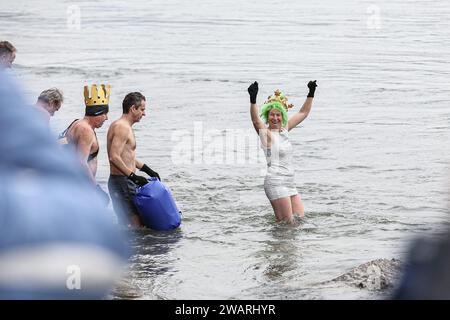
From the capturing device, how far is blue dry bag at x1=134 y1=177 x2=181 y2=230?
11.5 metres

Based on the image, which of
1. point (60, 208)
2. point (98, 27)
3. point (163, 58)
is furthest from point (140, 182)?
point (98, 27)

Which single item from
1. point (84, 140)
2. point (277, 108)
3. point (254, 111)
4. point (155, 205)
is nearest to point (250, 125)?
point (277, 108)

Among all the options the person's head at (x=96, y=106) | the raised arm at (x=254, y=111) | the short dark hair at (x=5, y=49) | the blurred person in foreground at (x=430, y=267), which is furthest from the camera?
the raised arm at (x=254, y=111)

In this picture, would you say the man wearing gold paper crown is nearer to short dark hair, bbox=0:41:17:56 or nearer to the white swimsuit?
short dark hair, bbox=0:41:17:56

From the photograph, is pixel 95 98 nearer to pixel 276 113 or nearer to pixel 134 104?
pixel 134 104

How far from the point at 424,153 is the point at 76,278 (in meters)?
17.9

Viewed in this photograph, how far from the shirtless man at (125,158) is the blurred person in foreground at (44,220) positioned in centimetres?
980

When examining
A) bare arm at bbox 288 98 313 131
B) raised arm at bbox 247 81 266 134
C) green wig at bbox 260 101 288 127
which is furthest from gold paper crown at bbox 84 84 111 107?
bare arm at bbox 288 98 313 131

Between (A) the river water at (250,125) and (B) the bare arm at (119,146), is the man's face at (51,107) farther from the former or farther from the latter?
(A) the river water at (250,125)

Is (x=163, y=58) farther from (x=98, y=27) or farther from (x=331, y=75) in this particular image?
(x=98, y=27)

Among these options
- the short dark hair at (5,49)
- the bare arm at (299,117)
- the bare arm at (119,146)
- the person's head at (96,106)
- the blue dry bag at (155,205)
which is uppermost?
the short dark hair at (5,49)

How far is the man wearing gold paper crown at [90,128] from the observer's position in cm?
1093

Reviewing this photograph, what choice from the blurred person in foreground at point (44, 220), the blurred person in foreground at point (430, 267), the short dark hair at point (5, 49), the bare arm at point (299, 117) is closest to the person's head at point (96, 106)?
the short dark hair at point (5, 49)

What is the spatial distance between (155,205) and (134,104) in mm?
1128
